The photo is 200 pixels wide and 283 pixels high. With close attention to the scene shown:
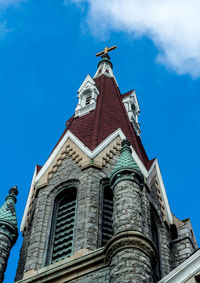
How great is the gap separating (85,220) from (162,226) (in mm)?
4008

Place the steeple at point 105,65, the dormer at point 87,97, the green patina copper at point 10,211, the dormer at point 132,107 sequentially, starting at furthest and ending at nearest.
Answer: the steeple at point 105,65
the dormer at point 132,107
the dormer at point 87,97
the green patina copper at point 10,211

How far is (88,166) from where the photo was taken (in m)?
19.2

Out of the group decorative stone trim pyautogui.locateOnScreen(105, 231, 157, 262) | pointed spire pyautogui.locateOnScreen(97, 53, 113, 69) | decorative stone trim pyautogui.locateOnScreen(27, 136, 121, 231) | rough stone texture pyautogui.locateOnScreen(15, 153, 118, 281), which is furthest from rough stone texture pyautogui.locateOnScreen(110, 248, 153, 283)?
pointed spire pyautogui.locateOnScreen(97, 53, 113, 69)

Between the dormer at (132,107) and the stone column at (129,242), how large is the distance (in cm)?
997

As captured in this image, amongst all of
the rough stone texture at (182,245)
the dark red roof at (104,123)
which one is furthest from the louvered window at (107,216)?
the rough stone texture at (182,245)

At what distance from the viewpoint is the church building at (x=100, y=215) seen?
44.6 ft

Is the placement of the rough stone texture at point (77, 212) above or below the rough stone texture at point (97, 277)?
above

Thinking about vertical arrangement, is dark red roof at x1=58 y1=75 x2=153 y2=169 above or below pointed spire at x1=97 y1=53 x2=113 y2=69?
below

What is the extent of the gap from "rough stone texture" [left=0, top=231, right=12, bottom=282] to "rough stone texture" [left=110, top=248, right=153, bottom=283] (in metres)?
3.84

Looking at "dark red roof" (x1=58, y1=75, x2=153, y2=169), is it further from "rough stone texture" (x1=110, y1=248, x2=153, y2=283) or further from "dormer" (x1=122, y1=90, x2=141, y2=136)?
"rough stone texture" (x1=110, y1=248, x2=153, y2=283)

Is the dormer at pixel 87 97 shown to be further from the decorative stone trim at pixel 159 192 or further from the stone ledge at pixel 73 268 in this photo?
the stone ledge at pixel 73 268

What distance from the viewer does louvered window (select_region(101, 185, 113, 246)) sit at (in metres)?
16.5

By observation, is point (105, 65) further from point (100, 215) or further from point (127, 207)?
point (127, 207)

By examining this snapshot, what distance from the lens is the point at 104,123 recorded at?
23.0m
